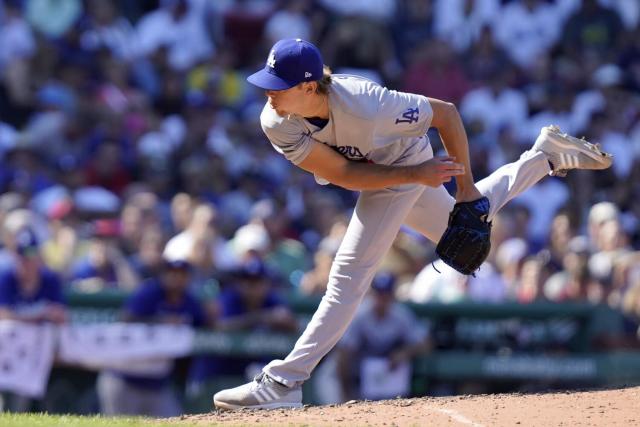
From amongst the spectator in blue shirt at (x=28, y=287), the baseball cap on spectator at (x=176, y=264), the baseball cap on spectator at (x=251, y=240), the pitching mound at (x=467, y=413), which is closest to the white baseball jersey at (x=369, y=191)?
the pitching mound at (x=467, y=413)

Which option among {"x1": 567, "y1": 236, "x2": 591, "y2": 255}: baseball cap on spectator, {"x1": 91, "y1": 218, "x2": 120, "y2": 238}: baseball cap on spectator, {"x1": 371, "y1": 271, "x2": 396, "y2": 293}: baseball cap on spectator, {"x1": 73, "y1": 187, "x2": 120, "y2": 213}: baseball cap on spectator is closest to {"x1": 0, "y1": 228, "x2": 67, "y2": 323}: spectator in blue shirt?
{"x1": 91, "y1": 218, "x2": 120, "y2": 238}: baseball cap on spectator

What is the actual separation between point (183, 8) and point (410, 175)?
357 inches

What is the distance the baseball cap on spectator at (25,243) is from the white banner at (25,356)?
0.55m

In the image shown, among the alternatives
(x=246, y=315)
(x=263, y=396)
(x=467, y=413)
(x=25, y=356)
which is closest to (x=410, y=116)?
(x=467, y=413)

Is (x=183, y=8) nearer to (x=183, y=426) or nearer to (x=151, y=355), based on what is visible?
(x=151, y=355)

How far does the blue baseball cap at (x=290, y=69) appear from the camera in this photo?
6.20m

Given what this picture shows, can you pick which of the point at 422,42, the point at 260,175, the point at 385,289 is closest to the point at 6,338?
the point at 385,289

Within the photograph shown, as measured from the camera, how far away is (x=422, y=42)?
624 inches

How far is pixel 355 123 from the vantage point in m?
6.35

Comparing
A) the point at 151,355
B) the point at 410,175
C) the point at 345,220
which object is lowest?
the point at 151,355

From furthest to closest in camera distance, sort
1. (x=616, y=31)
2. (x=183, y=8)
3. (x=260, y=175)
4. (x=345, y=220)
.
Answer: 1. (x=616, y=31)
2. (x=183, y=8)
3. (x=260, y=175)
4. (x=345, y=220)

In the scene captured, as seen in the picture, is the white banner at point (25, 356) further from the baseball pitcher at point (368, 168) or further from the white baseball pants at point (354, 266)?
the white baseball pants at point (354, 266)

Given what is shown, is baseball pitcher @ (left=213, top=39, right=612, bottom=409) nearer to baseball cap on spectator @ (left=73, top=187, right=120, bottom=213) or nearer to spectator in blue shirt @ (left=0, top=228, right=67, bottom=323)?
spectator in blue shirt @ (left=0, top=228, right=67, bottom=323)

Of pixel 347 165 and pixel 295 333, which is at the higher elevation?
pixel 347 165
